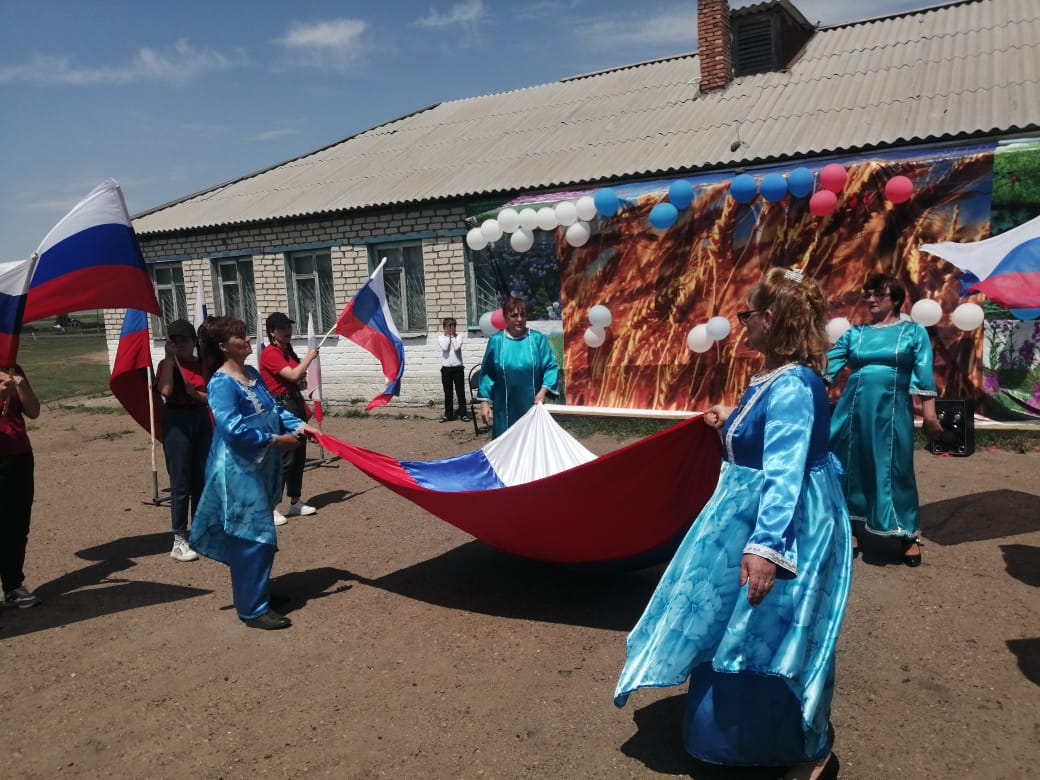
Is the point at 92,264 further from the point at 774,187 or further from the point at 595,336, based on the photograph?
the point at 774,187

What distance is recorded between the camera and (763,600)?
241cm

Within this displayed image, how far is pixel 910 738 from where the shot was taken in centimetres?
296

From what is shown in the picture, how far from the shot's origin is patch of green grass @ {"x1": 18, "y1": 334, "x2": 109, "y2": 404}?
707 inches

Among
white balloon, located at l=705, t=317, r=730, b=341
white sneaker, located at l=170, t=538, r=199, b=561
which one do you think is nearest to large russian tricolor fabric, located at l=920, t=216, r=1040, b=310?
white balloon, located at l=705, t=317, r=730, b=341

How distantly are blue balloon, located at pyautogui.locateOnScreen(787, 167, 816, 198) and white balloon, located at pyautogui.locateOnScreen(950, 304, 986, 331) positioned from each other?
2042mm

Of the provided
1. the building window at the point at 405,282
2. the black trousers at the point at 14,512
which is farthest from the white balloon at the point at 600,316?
the black trousers at the point at 14,512

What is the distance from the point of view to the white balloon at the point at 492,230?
1082 centimetres

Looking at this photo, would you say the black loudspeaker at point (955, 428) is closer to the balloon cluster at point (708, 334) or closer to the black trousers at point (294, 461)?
the balloon cluster at point (708, 334)

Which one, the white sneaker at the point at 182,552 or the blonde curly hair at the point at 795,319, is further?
the white sneaker at the point at 182,552

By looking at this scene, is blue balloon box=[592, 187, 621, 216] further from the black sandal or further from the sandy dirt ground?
the black sandal

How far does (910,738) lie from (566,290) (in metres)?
8.21

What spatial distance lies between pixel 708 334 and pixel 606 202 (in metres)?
2.12

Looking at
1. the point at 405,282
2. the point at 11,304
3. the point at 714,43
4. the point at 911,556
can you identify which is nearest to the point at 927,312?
the point at 911,556

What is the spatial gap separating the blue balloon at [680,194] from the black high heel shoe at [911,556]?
18.8 feet
